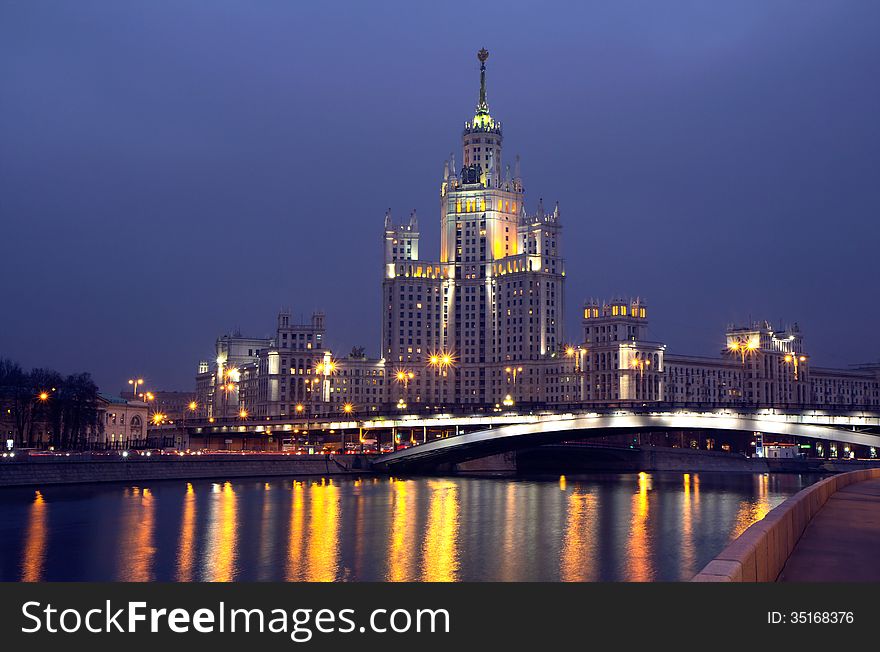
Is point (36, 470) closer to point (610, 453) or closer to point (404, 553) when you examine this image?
point (404, 553)

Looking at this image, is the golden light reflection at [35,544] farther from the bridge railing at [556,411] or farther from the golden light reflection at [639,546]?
the bridge railing at [556,411]

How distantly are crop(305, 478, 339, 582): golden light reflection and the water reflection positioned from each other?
0.08 meters

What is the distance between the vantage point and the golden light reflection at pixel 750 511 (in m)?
65.7

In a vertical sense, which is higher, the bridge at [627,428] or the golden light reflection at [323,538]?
the bridge at [627,428]

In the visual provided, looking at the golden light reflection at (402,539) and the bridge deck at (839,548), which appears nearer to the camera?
the bridge deck at (839,548)

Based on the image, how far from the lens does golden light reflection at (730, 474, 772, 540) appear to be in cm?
6569

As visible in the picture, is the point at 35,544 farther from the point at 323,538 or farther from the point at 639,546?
the point at 639,546

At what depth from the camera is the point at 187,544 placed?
5562 cm

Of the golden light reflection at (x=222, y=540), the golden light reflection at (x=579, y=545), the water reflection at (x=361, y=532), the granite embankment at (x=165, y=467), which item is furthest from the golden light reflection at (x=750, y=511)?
the granite embankment at (x=165, y=467)

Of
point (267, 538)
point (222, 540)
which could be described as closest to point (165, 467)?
point (267, 538)

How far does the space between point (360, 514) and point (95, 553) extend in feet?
80.5

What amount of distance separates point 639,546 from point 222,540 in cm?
2182

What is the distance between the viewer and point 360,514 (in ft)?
241

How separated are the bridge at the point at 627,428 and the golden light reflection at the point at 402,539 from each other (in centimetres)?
2125
